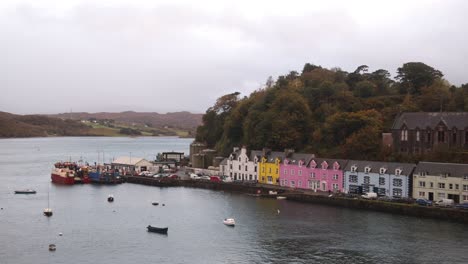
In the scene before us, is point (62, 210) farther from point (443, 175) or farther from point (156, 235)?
point (443, 175)

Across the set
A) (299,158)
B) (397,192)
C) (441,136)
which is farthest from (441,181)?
(299,158)

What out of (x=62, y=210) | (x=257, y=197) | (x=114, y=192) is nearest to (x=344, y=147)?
(x=257, y=197)

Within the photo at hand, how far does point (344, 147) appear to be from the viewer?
6216 centimetres

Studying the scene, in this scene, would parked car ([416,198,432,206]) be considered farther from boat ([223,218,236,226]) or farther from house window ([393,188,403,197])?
boat ([223,218,236,226])

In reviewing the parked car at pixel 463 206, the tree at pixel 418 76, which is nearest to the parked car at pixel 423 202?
the parked car at pixel 463 206

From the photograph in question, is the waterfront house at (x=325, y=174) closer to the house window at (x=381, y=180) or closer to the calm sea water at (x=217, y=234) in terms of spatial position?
the house window at (x=381, y=180)

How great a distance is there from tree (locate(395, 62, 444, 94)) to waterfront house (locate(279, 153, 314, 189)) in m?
26.4

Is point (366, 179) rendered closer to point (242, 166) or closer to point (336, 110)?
point (242, 166)

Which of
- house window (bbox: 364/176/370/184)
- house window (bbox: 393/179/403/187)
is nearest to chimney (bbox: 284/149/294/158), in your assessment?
house window (bbox: 364/176/370/184)

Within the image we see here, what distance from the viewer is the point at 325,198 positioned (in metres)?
51.4

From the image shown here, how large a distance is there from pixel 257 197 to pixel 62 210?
61.9ft

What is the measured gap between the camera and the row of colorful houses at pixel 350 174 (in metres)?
47.3

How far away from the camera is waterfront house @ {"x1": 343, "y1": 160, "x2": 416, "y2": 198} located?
164 feet

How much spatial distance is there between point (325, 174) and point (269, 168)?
841 cm
